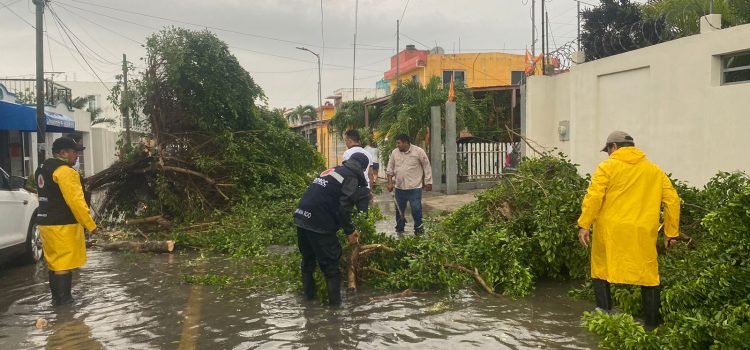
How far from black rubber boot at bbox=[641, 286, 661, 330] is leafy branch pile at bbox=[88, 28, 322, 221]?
794 cm

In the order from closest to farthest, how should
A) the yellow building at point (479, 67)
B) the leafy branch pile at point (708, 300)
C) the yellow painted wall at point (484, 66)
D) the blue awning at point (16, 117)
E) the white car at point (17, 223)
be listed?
the leafy branch pile at point (708, 300), the white car at point (17, 223), the blue awning at point (16, 117), the yellow building at point (479, 67), the yellow painted wall at point (484, 66)

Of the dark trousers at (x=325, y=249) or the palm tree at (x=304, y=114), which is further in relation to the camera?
the palm tree at (x=304, y=114)

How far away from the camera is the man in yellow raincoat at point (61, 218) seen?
6523 millimetres

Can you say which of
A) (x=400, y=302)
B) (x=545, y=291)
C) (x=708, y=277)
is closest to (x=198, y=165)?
(x=400, y=302)

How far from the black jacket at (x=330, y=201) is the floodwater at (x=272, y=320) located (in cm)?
89

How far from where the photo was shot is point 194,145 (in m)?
12.3

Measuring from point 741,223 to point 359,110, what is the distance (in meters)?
25.5

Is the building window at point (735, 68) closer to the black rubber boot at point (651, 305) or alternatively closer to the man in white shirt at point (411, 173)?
the man in white shirt at point (411, 173)

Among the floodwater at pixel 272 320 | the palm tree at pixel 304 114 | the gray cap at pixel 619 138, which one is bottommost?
the floodwater at pixel 272 320

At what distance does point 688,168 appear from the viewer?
10.1 metres

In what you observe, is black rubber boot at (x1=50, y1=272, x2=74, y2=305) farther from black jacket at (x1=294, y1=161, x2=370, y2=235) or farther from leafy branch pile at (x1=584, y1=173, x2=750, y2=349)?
leafy branch pile at (x1=584, y1=173, x2=750, y2=349)

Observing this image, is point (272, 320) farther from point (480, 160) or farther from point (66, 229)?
point (480, 160)

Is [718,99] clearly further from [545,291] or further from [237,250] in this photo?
[237,250]

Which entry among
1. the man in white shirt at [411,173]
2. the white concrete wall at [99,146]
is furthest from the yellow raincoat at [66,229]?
the white concrete wall at [99,146]
